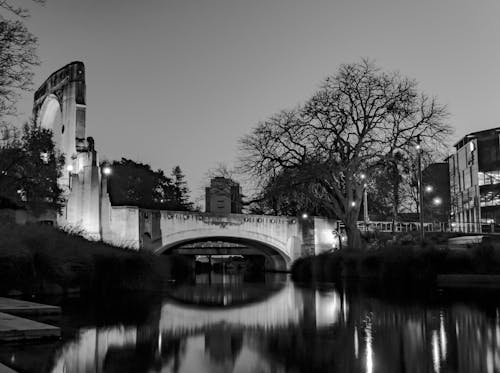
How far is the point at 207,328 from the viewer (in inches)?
527

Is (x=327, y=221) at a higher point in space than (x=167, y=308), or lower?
higher

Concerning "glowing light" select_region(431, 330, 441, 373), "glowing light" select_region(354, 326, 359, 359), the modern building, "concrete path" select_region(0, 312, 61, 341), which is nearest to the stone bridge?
the modern building

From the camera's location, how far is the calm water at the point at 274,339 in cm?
854

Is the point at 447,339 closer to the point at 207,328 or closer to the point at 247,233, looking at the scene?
the point at 207,328

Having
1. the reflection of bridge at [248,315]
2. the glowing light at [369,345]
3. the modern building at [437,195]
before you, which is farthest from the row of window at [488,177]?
the glowing light at [369,345]

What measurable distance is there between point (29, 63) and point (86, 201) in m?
28.8

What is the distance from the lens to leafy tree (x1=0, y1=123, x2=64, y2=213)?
31.9 m

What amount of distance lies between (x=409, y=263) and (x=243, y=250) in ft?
127

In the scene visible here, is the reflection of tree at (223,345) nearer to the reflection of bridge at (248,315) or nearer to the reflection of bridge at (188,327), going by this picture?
the reflection of bridge at (188,327)

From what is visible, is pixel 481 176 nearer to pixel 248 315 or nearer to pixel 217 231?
pixel 217 231

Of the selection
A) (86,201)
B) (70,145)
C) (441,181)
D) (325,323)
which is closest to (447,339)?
(325,323)

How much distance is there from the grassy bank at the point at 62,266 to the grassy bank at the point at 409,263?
11.7 m

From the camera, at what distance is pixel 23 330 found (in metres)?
10.2

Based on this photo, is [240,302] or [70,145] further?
[70,145]
